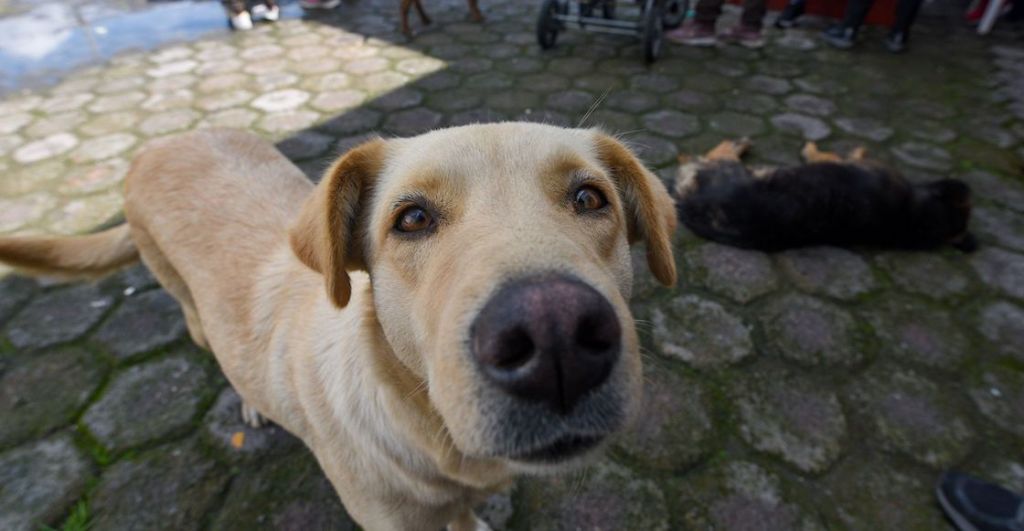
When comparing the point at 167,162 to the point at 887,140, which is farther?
the point at 887,140

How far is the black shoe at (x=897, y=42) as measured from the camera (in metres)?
7.55

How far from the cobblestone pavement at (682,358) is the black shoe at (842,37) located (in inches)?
72.6

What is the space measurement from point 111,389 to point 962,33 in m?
12.3

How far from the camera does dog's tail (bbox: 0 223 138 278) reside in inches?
96.8

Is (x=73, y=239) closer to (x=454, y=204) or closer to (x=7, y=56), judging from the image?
(x=454, y=204)

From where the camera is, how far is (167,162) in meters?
2.73

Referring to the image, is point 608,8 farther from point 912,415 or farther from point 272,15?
point 912,415

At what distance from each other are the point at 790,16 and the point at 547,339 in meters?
10.1

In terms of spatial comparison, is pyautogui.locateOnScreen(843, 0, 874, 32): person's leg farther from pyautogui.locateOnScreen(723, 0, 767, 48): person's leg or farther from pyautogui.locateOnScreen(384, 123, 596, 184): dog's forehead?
pyautogui.locateOnScreen(384, 123, 596, 184): dog's forehead

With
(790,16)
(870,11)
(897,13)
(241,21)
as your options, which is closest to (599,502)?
(897,13)

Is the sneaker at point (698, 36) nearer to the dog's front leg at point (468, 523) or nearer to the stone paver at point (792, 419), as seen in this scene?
the stone paver at point (792, 419)

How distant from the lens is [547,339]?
1039 millimetres

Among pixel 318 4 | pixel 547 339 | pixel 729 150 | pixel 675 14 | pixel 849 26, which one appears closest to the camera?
pixel 547 339

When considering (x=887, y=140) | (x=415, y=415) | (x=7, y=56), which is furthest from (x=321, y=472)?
(x=7, y=56)
